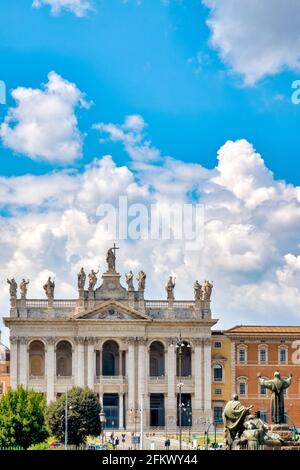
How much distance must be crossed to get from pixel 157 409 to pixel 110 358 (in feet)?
21.5

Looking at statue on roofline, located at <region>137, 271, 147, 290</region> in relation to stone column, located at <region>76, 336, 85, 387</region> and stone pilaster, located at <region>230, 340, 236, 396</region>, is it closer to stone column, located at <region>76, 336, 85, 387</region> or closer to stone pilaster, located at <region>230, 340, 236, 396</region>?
stone column, located at <region>76, 336, 85, 387</region>

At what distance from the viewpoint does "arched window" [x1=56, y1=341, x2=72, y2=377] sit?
10944 centimetres

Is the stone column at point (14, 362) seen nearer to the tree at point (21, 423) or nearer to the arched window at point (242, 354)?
the arched window at point (242, 354)

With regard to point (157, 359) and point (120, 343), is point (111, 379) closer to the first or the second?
point (120, 343)

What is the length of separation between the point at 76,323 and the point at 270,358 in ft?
60.6

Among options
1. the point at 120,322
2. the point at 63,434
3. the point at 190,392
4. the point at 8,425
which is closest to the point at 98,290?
the point at 120,322

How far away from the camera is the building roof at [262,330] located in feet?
358

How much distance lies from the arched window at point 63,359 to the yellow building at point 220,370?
1338 cm

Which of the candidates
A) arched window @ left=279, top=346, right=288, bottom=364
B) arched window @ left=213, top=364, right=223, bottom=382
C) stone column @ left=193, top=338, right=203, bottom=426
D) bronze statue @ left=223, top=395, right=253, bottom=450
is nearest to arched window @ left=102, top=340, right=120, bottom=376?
stone column @ left=193, top=338, right=203, bottom=426

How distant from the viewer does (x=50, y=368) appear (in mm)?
107062

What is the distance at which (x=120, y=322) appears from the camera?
4210 inches

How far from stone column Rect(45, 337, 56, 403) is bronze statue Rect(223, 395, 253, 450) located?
64762 millimetres

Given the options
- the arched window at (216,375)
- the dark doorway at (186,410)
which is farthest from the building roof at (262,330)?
the dark doorway at (186,410)
